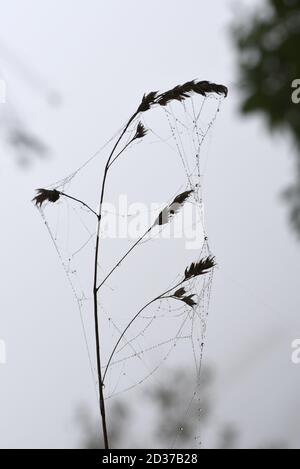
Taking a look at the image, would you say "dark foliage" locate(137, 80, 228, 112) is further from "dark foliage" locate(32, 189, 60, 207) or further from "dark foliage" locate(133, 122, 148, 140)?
"dark foliage" locate(32, 189, 60, 207)

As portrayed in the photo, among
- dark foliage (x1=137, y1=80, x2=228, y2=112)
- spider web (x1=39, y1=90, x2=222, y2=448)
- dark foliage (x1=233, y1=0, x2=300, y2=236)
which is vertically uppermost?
dark foliage (x1=233, y1=0, x2=300, y2=236)

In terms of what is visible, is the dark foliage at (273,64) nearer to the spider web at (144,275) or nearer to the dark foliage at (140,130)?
the spider web at (144,275)

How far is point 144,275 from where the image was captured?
4.40ft

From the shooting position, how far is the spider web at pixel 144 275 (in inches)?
46.9

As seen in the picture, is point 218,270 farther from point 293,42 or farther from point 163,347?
point 293,42

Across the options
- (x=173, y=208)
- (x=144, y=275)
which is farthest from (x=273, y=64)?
(x=173, y=208)

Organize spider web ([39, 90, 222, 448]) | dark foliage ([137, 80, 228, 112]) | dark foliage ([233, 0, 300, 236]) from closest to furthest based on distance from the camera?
dark foliage ([137, 80, 228, 112]) → spider web ([39, 90, 222, 448]) → dark foliage ([233, 0, 300, 236])

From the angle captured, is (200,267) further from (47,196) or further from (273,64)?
(273,64)

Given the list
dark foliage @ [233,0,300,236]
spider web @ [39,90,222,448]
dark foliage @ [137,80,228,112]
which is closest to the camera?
dark foliage @ [137,80,228,112]

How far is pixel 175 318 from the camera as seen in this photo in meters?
1.23

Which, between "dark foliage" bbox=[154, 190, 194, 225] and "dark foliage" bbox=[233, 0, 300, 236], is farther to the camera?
"dark foliage" bbox=[233, 0, 300, 236]

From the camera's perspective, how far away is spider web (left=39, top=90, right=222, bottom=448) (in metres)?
1.19

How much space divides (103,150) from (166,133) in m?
0.17

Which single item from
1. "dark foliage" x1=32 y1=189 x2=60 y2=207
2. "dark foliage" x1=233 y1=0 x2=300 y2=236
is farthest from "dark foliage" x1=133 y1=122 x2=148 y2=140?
"dark foliage" x1=233 y1=0 x2=300 y2=236
